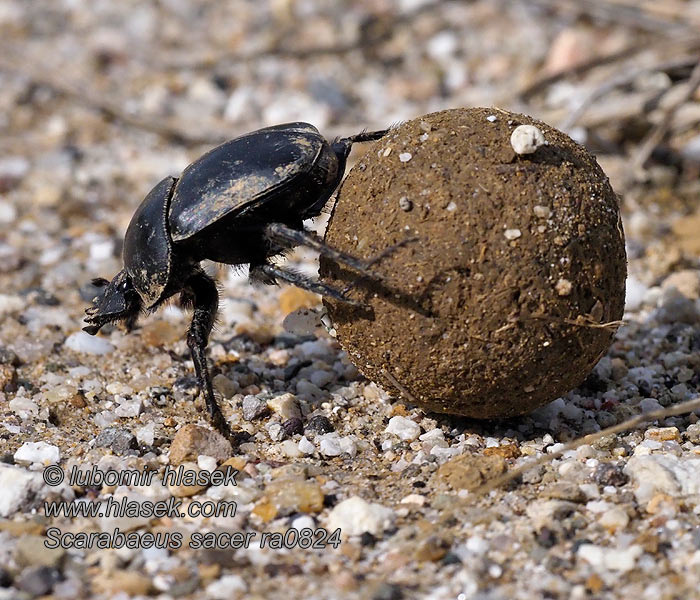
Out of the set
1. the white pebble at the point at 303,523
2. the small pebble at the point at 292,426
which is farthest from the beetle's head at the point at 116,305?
the white pebble at the point at 303,523

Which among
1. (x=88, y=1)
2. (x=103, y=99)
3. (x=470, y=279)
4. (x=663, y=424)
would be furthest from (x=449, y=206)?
(x=88, y=1)

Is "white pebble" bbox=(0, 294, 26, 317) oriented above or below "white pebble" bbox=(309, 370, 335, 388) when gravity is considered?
above

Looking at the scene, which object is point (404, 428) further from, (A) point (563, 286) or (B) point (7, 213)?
(B) point (7, 213)

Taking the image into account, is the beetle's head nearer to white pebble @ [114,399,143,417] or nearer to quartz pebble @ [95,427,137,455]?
white pebble @ [114,399,143,417]

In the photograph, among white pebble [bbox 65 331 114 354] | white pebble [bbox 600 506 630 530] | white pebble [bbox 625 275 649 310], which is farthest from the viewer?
white pebble [bbox 625 275 649 310]

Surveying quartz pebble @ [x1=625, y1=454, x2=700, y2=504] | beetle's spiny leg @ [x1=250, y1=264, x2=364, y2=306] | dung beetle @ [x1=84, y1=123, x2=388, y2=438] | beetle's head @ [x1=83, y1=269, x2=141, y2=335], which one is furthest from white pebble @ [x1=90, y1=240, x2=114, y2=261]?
quartz pebble @ [x1=625, y1=454, x2=700, y2=504]

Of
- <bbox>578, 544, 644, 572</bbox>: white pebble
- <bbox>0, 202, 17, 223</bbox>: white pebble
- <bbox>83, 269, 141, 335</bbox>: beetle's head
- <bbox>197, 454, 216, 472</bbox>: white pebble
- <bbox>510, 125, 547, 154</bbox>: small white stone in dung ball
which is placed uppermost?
<bbox>0, 202, 17, 223</bbox>: white pebble
